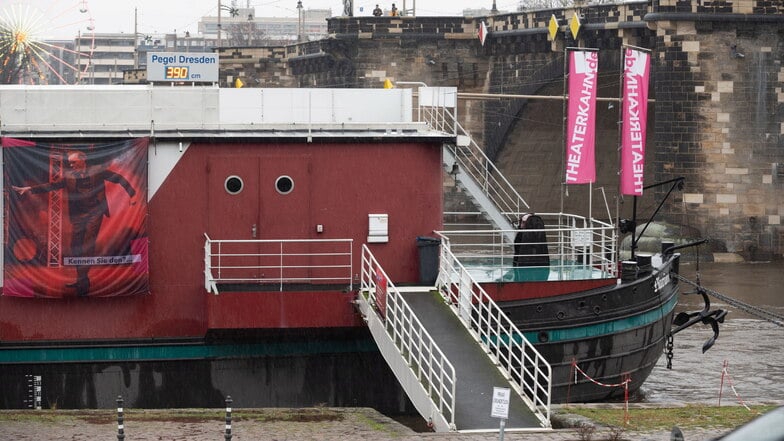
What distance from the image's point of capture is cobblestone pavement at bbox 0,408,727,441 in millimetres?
16453

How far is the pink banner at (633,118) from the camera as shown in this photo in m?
25.6

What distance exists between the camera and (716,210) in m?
47.1

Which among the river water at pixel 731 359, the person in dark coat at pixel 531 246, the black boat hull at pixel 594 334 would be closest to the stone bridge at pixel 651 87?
the river water at pixel 731 359

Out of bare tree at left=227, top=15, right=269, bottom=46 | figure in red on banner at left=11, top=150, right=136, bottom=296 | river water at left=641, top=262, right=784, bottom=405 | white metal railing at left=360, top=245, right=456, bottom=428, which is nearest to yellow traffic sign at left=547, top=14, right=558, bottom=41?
river water at left=641, top=262, right=784, bottom=405

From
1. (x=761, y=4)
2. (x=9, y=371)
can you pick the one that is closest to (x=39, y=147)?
(x=9, y=371)

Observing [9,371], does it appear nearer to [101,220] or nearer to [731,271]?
[101,220]

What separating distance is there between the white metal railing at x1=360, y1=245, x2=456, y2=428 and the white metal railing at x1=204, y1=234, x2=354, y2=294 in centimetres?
39

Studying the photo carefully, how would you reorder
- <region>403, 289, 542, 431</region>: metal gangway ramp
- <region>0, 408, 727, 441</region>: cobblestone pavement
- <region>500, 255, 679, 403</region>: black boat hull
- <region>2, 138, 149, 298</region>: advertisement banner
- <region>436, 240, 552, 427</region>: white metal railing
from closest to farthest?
<region>0, 408, 727, 441</region>: cobblestone pavement
<region>403, 289, 542, 431</region>: metal gangway ramp
<region>436, 240, 552, 427</region>: white metal railing
<region>2, 138, 149, 298</region>: advertisement banner
<region>500, 255, 679, 403</region>: black boat hull

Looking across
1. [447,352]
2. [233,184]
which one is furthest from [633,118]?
[447,352]

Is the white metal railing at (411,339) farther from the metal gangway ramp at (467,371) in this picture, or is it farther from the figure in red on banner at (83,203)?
the figure in red on banner at (83,203)

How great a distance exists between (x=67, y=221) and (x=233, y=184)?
2.27m

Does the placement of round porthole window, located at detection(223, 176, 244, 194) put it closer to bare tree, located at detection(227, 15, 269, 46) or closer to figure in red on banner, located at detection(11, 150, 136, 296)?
figure in red on banner, located at detection(11, 150, 136, 296)

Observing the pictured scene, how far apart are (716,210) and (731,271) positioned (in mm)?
3419

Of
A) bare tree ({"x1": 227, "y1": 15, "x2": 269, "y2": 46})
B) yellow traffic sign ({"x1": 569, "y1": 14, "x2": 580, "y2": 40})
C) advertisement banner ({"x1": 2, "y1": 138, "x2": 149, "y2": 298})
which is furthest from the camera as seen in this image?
bare tree ({"x1": 227, "y1": 15, "x2": 269, "y2": 46})
